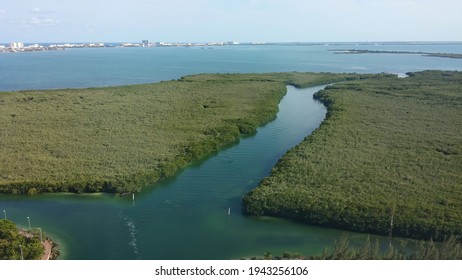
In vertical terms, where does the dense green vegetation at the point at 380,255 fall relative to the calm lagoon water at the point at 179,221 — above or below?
above

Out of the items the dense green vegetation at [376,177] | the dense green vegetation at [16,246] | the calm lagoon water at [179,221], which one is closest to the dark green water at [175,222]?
the calm lagoon water at [179,221]

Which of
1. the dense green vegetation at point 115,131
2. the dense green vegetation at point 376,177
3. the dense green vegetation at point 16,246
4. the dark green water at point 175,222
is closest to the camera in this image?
the dense green vegetation at point 16,246

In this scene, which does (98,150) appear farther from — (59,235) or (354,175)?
(354,175)

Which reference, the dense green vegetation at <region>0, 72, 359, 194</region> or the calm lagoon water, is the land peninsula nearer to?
the dense green vegetation at <region>0, 72, 359, 194</region>

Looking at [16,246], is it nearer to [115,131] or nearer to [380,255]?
[380,255]

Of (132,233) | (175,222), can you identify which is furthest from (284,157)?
(132,233)

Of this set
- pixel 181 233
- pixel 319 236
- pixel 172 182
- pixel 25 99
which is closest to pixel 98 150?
pixel 172 182

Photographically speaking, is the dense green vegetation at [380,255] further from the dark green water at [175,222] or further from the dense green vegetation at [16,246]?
the dense green vegetation at [16,246]
